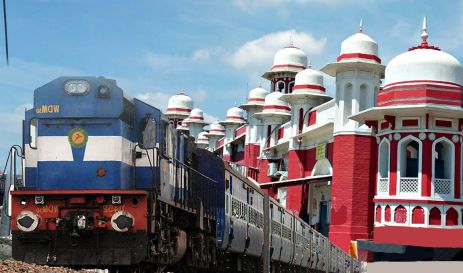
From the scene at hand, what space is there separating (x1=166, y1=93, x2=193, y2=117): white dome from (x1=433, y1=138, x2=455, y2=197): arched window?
194 ft

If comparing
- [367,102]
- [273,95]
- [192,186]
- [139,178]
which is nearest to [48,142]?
[139,178]

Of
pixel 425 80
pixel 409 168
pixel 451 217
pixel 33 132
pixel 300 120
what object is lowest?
pixel 451 217

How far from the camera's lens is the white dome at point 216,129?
300ft

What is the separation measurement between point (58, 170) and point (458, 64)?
25401 millimetres

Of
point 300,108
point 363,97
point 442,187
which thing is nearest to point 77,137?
point 442,187

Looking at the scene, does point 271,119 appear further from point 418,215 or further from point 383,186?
point 418,215

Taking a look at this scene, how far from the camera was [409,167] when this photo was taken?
118ft

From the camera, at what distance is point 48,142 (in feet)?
45.3

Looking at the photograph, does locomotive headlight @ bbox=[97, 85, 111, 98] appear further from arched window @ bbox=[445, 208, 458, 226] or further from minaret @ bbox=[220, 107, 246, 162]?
minaret @ bbox=[220, 107, 246, 162]

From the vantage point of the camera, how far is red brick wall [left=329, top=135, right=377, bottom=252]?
41.5 meters

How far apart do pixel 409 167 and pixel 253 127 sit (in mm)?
33991

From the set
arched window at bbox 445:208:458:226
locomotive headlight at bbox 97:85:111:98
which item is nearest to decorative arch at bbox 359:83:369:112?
arched window at bbox 445:208:458:226

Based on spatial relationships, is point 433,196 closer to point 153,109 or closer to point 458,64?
point 458,64

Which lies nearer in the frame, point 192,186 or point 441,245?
point 192,186
